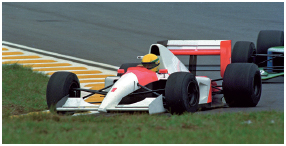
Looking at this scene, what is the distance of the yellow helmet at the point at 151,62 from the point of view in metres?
9.53

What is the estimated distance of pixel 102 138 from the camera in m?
6.25

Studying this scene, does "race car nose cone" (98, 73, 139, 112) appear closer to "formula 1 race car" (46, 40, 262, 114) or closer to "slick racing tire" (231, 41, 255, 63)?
"formula 1 race car" (46, 40, 262, 114)

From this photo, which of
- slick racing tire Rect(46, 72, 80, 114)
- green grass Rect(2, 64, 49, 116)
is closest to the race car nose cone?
slick racing tire Rect(46, 72, 80, 114)

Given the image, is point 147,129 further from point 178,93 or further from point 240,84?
point 240,84

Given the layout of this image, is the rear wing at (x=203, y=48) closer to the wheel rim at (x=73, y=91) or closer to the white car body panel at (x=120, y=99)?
the white car body panel at (x=120, y=99)

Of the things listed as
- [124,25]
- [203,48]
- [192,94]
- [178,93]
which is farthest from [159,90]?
[124,25]

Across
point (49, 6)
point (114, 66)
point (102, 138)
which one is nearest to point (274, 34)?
point (114, 66)

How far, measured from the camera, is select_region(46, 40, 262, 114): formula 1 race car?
8398mm

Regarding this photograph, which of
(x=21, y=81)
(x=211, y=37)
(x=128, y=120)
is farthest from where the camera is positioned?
(x=211, y=37)

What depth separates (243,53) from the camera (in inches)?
A: 503

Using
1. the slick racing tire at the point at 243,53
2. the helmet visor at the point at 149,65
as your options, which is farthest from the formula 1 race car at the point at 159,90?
the slick racing tire at the point at 243,53

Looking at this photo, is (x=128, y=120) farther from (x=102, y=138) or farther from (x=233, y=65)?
(x=233, y=65)

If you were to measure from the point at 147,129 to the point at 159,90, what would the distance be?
1852 mm

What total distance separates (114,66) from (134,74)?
6.89 m
